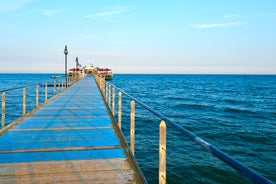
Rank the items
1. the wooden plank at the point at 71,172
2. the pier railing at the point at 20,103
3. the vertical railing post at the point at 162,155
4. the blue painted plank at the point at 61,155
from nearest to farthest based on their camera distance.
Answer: the vertical railing post at the point at 162,155 < the wooden plank at the point at 71,172 < the blue painted plank at the point at 61,155 < the pier railing at the point at 20,103

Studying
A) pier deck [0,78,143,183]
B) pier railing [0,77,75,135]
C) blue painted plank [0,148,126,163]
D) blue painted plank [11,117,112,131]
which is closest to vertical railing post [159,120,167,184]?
pier deck [0,78,143,183]

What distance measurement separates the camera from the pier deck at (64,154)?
3.24 metres

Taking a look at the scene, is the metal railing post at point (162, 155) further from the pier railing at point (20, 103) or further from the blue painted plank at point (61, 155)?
the pier railing at point (20, 103)

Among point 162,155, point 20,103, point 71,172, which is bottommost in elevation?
point 20,103

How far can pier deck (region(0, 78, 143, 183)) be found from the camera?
127 inches

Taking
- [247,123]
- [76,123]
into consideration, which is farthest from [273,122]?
[76,123]

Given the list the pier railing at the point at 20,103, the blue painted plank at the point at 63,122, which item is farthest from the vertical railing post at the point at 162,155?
the pier railing at the point at 20,103

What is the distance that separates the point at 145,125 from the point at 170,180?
7130 millimetres

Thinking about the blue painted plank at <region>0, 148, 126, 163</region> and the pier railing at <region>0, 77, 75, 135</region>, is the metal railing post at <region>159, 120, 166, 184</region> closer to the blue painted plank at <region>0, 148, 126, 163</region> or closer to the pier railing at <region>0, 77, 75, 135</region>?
the blue painted plank at <region>0, 148, 126, 163</region>

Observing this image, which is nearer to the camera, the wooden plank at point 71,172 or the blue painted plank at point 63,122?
the wooden plank at point 71,172

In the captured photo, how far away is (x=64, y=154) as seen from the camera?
13.4ft

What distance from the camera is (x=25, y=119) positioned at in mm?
6961

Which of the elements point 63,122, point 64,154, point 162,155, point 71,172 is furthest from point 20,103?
point 162,155

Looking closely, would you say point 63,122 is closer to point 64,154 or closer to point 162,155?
point 64,154
